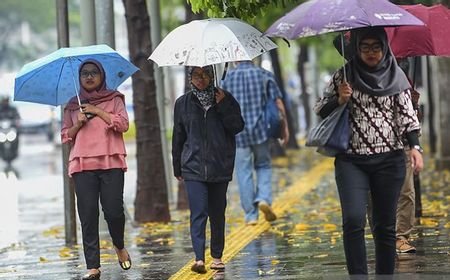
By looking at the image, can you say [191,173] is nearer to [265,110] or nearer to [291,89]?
[265,110]

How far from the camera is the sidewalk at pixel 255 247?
10008 mm

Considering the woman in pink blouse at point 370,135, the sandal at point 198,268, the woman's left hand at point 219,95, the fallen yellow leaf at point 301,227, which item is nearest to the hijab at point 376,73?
the woman in pink blouse at point 370,135

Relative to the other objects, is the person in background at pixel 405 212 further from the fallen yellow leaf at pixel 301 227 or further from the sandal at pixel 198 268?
the fallen yellow leaf at pixel 301 227

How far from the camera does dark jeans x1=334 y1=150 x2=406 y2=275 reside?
26.7 ft

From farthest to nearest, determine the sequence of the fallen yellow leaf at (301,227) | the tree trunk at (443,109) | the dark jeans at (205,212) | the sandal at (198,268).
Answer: the tree trunk at (443,109)
the fallen yellow leaf at (301,227)
the dark jeans at (205,212)
the sandal at (198,268)

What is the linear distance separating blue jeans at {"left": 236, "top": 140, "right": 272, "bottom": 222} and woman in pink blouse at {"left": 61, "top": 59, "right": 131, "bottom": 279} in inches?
157

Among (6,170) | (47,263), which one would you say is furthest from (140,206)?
(6,170)

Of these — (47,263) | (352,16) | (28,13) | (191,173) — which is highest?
(28,13)

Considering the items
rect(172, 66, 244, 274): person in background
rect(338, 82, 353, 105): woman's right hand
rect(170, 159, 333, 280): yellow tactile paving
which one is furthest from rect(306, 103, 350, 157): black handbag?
rect(170, 159, 333, 280): yellow tactile paving

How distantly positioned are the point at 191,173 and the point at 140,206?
201 inches

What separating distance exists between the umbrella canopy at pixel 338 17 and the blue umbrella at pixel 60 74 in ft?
6.87

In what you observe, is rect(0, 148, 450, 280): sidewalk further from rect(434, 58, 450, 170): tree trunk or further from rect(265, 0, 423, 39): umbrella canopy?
rect(434, 58, 450, 170): tree trunk

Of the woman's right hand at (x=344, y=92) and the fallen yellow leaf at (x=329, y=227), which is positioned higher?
the woman's right hand at (x=344, y=92)

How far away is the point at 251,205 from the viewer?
13820 mm
